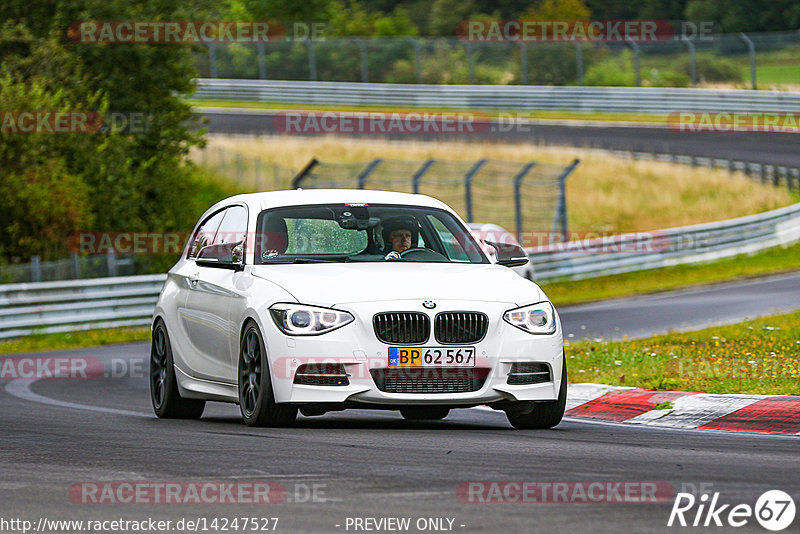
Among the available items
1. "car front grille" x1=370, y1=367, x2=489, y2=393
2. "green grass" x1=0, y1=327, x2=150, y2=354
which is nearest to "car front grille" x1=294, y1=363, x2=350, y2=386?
"car front grille" x1=370, y1=367, x2=489, y2=393

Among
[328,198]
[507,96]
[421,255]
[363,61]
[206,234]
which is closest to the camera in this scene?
[421,255]

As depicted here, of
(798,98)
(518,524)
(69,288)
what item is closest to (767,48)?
(798,98)

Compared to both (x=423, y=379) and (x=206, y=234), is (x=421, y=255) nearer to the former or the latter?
(x=423, y=379)

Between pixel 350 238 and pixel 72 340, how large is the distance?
15.2m

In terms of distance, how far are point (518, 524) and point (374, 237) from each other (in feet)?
15.6

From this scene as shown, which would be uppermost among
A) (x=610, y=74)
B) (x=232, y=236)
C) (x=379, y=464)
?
(x=232, y=236)

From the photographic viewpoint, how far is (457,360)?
30.5 feet

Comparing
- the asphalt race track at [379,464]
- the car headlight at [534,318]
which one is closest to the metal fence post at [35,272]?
the asphalt race track at [379,464]

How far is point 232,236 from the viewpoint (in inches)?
431

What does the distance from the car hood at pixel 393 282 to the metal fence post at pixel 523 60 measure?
147 feet

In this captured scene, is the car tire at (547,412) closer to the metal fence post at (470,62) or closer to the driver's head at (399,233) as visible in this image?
the driver's head at (399,233)

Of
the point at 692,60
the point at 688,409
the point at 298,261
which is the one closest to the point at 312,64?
the point at 692,60

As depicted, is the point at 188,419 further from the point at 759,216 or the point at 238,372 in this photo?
the point at 759,216

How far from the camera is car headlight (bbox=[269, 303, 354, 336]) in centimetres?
925
